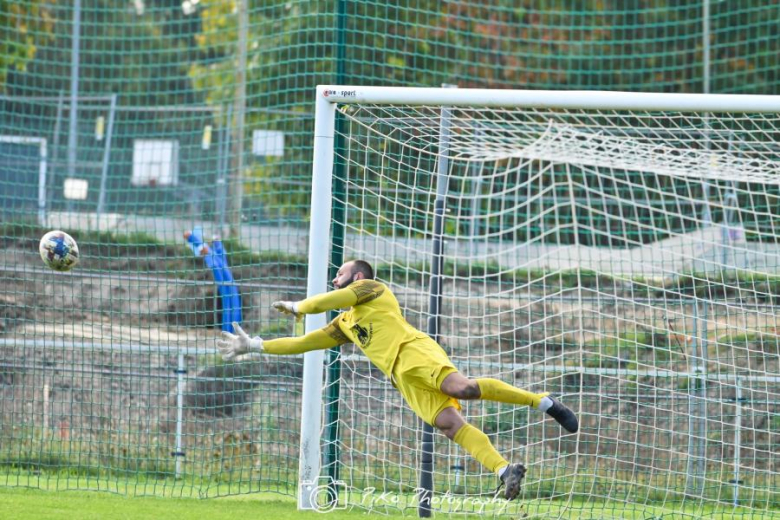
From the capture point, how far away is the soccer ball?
299 inches

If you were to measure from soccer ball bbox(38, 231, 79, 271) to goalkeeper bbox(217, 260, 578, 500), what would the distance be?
5.20ft

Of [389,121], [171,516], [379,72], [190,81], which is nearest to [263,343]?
[171,516]

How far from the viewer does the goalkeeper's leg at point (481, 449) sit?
20.9 ft

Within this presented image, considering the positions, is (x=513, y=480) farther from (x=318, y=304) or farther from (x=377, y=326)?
(x=318, y=304)

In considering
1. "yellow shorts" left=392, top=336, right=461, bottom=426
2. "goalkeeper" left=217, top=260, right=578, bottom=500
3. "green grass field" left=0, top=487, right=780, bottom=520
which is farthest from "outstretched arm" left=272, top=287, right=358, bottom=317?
"green grass field" left=0, top=487, right=780, bottom=520

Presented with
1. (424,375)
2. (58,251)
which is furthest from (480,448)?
(58,251)

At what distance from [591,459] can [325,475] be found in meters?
4.63

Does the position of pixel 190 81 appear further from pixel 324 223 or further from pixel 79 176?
pixel 324 223

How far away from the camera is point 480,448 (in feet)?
22.0

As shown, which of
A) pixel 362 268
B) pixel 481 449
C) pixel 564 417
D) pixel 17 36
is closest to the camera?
pixel 481 449

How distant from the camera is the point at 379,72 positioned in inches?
640

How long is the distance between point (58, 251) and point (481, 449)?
11.3 ft

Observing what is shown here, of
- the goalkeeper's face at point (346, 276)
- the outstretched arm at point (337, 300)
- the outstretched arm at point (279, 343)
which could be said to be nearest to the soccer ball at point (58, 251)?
the outstretched arm at point (279, 343)

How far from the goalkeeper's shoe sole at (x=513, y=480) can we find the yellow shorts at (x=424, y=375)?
0.72 metres
